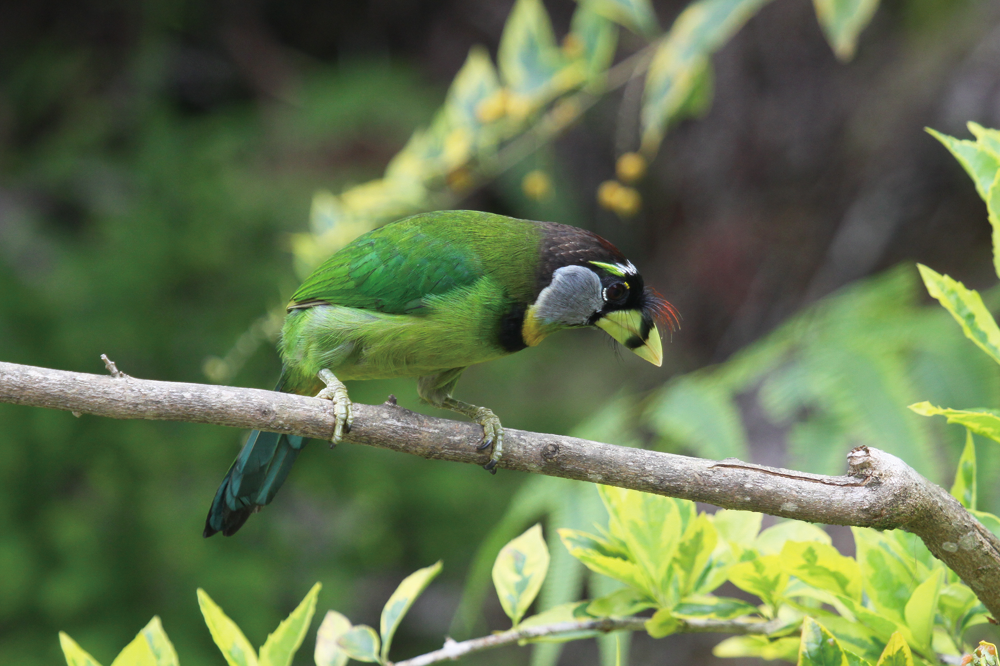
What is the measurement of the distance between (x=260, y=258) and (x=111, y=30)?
110 inches

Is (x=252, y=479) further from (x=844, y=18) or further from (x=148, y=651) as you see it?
(x=844, y=18)

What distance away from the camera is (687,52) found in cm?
223

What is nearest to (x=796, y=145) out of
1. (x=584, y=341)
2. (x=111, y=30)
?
(x=584, y=341)

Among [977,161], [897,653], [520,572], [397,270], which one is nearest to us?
[897,653]

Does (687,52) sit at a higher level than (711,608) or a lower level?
higher

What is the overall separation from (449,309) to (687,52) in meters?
0.96

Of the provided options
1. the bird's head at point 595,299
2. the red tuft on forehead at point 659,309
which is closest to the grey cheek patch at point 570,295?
the bird's head at point 595,299

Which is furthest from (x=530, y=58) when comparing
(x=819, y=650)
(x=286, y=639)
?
(x=819, y=650)

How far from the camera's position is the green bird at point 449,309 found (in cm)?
195

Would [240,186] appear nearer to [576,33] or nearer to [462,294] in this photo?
[576,33]

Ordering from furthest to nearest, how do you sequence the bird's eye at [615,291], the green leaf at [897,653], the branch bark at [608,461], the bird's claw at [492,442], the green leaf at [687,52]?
the green leaf at [687,52]
the bird's eye at [615,291]
the bird's claw at [492,442]
the branch bark at [608,461]
the green leaf at [897,653]

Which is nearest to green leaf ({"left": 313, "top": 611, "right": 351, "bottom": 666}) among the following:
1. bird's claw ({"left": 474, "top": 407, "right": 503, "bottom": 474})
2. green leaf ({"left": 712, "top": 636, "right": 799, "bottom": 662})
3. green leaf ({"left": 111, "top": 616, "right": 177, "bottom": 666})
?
green leaf ({"left": 111, "top": 616, "right": 177, "bottom": 666})

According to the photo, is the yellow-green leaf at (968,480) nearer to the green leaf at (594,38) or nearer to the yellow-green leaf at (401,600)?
the yellow-green leaf at (401,600)

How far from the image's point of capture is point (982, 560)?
3.65ft
